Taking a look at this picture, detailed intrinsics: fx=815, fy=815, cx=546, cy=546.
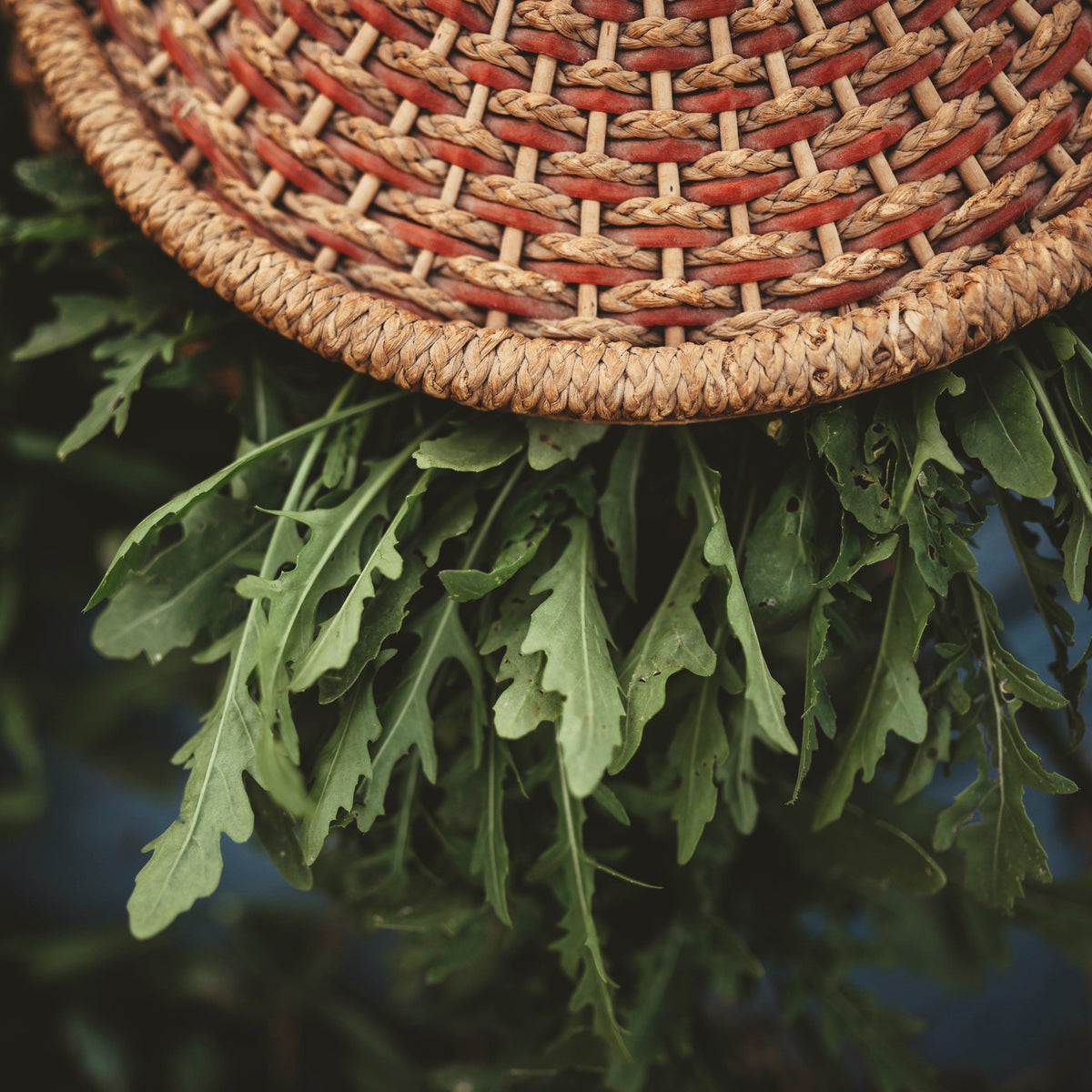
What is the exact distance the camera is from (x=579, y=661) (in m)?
0.52

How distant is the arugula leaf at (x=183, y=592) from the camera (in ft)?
2.04

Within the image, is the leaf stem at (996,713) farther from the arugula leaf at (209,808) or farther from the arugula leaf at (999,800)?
the arugula leaf at (209,808)

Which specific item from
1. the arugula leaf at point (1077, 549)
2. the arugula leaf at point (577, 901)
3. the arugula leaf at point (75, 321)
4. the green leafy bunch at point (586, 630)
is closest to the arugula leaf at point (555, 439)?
the green leafy bunch at point (586, 630)

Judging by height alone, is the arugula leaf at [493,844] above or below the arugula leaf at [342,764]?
below

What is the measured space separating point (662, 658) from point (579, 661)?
0.06 metres

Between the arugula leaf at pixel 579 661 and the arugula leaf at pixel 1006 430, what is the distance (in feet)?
0.88

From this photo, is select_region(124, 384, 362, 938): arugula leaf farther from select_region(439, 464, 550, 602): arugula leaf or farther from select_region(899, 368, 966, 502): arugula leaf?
select_region(899, 368, 966, 502): arugula leaf

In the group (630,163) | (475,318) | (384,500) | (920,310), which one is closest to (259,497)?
(384,500)

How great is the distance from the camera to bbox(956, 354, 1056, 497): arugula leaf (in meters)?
0.51

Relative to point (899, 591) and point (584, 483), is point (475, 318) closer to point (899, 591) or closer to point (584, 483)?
point (584, 483)

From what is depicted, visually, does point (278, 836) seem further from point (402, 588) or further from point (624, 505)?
point (624, 505)

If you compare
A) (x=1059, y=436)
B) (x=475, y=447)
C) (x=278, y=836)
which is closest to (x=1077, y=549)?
(x=1059, y=436)

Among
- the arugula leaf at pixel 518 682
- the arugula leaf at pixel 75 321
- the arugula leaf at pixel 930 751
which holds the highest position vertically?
the arugula leaf at pixel 75 321

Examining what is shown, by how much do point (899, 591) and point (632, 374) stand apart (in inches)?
10.6
